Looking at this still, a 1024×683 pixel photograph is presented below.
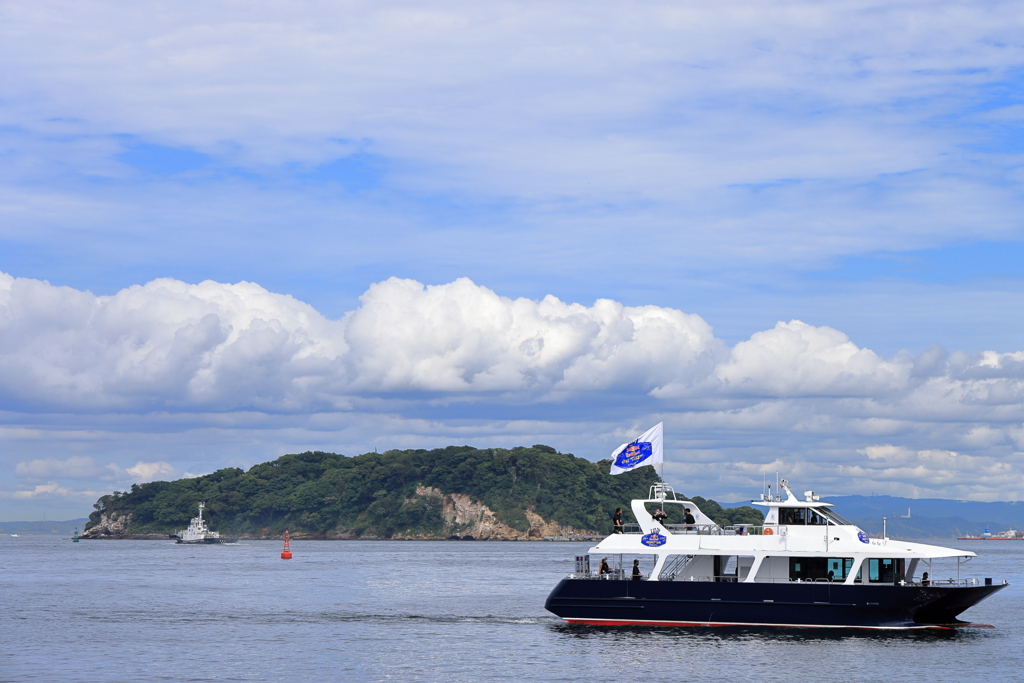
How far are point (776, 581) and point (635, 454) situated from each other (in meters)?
8.11

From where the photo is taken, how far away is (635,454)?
48562 mm

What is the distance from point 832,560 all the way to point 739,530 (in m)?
4.15

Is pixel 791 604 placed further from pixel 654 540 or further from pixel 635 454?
pixel 635 454

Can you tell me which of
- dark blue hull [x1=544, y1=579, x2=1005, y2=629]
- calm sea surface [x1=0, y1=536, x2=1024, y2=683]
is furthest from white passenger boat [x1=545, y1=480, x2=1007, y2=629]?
calm sea surface [x1=0, y1=536, x2=1024, y2=683]

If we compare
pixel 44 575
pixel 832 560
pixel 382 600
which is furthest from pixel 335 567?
pixel 832 560

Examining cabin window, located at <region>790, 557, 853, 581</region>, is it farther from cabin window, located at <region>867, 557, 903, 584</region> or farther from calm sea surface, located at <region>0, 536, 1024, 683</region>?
calm sea surface, located at <region>0, 536, 1024, 683</region>

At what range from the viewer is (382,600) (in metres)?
72.2

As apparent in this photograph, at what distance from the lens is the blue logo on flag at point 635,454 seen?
4828 centimetres

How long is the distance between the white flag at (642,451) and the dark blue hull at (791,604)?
17.2 ft

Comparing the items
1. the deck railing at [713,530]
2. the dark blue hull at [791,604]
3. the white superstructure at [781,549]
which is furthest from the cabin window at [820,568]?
the deck railing at [713,530]

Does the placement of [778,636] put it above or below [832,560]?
below

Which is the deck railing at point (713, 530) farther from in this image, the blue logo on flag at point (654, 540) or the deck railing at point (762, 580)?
the deck railing at point (762, 580)

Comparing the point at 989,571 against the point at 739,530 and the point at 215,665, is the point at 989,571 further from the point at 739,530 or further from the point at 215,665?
the point at 215,665

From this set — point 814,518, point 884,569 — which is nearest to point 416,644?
point 814,518
